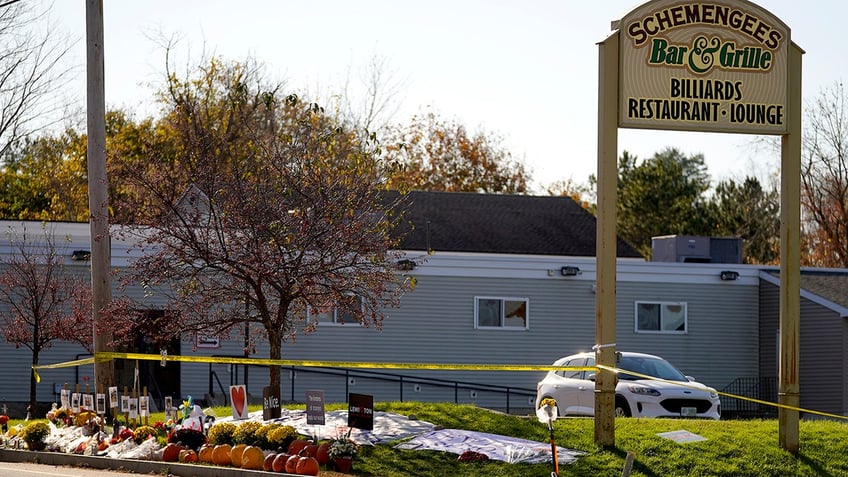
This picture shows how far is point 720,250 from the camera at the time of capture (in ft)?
117

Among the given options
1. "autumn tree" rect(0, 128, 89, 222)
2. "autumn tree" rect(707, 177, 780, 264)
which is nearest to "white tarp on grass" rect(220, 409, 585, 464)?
"autumn tree" rect(0, 128, 89, 222)

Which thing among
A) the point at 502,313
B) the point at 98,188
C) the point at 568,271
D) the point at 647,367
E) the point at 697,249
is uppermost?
the point at 98,188

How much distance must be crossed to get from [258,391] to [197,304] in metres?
11.2

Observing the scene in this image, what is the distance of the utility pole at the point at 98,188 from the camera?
19.3 metres

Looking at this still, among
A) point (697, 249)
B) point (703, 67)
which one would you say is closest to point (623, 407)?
point (703, 67)

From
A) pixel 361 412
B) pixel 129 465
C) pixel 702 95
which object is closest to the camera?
pixel 129 465

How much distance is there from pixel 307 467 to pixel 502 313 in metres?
16.7

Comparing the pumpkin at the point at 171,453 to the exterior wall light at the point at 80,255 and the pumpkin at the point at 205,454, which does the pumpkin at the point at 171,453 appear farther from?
the exterior wall light at the point at 80,255

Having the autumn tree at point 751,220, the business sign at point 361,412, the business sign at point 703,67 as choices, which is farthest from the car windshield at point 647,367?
the autumn tree at point 751,220

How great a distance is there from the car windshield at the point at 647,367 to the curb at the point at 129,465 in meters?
9.74

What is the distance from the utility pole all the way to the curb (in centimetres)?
148

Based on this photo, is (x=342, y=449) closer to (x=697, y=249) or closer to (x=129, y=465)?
(x=129, y=465)

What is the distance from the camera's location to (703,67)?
17266 mm

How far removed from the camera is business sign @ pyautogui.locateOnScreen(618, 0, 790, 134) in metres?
17.0
